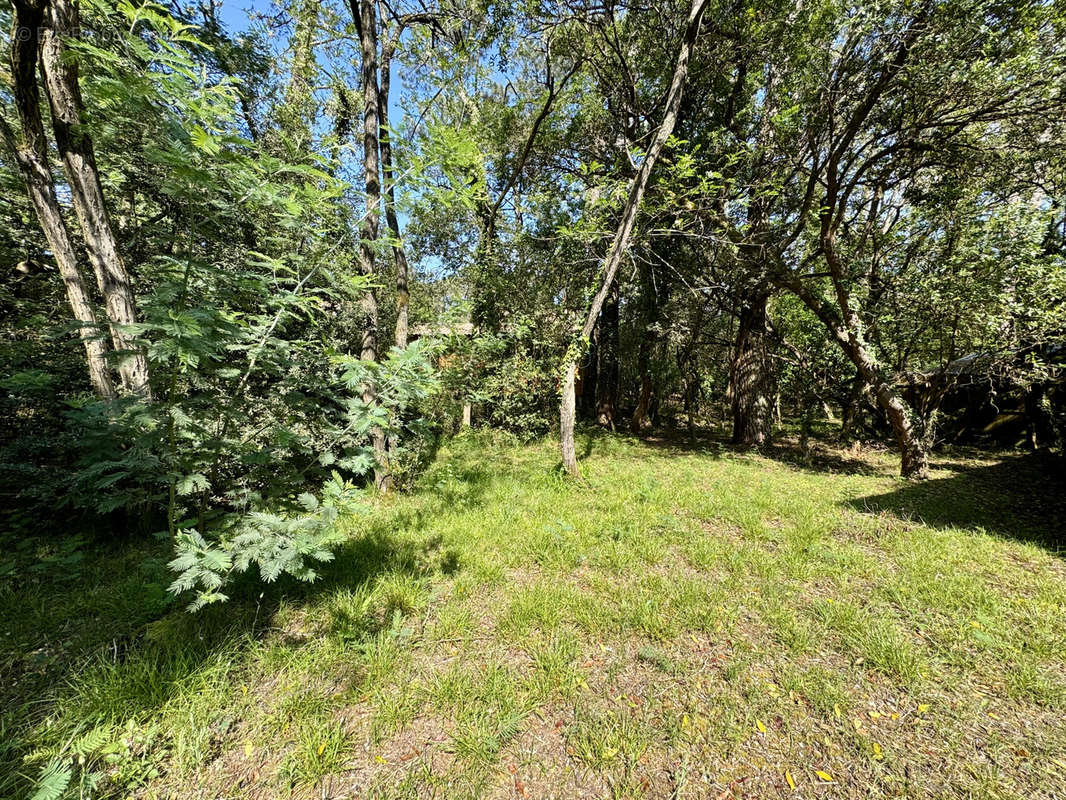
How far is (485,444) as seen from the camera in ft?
30.5

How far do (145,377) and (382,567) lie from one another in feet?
8.09

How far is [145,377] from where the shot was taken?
8.99ft

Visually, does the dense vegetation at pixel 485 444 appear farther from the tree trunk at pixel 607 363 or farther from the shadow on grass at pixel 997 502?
the tree trunk at pixel 607 363

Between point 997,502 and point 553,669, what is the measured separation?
324 inches

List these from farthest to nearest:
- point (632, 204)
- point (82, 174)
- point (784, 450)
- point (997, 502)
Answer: point (784, 450), point (632, 204), point (997, 502), point (82, 174)

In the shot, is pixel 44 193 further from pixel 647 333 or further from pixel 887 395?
pixel 887 395

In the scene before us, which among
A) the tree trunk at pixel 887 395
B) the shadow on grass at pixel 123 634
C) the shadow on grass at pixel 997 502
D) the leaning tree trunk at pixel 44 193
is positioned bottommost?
the shadow on grass at pixel 997 502

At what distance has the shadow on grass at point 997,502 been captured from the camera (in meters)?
4.78

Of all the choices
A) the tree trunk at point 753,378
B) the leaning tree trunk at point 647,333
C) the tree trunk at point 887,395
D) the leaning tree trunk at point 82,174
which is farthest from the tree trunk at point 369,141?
the tree trunk at point 753,378

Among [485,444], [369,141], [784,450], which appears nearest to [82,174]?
[369,141]

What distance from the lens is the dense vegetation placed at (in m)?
1.99

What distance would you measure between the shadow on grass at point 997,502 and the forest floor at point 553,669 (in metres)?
0.56

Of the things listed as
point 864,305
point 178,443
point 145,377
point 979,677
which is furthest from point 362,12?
point 864,305

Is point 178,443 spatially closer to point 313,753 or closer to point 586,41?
point 313,753
